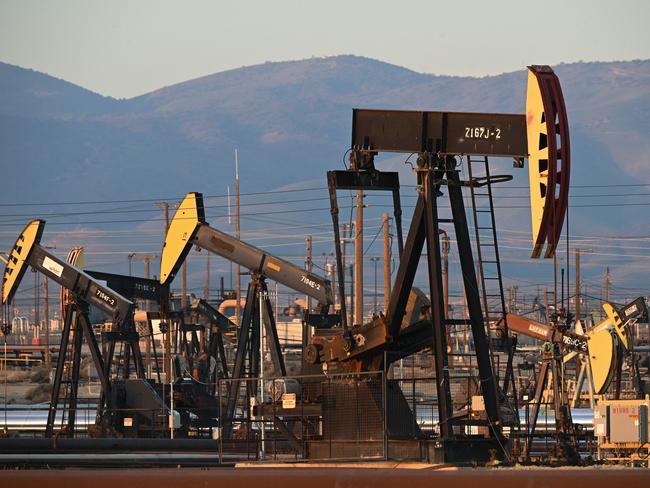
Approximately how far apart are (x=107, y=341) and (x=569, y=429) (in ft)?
51.8

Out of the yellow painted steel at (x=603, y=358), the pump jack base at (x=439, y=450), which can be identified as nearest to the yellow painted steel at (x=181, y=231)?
the yellow painted steel at (x=603, y=358)

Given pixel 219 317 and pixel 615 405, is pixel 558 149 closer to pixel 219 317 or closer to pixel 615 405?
pixel 615 405

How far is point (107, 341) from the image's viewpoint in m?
34.2

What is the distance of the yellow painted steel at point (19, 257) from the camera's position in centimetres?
3259

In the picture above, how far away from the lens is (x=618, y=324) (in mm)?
37562

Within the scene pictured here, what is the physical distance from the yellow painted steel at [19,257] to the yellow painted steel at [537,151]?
18.3 metres

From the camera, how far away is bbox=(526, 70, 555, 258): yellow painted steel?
16375 millimetres

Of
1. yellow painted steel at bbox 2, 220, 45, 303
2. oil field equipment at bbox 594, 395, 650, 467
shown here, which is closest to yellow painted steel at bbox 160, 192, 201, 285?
yellow painted steel at bbox 2, 220, 45, 303

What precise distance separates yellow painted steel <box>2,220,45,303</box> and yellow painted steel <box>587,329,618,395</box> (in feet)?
44.0

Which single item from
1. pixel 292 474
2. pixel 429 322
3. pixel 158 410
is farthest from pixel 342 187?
pixel 158 410

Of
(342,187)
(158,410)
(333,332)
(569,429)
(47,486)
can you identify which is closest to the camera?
(47,486)

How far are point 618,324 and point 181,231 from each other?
1319 centimetres

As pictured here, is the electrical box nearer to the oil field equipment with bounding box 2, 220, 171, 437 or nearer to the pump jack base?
the pump jack base

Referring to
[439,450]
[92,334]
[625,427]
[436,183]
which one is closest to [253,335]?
[92,334]
